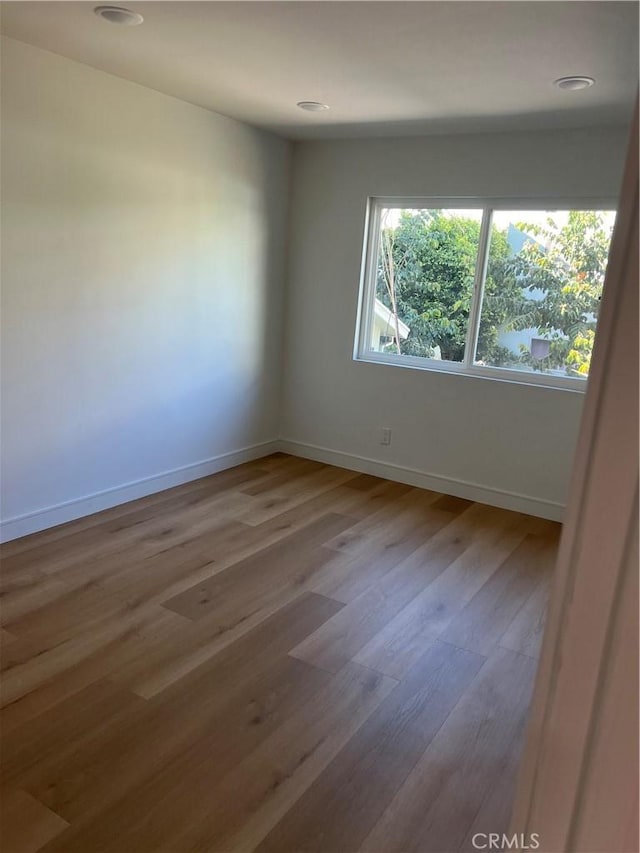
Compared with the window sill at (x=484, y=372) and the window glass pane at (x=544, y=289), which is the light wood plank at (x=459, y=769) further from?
the window glass pane at (x=544, y=289)

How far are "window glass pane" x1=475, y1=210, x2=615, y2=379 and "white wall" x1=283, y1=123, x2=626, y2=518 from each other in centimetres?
18

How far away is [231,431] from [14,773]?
3037mm

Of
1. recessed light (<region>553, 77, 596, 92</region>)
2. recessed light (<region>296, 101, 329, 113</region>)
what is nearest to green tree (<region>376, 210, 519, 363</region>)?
recessed light (<region>296, 101, 329, 113</region>)

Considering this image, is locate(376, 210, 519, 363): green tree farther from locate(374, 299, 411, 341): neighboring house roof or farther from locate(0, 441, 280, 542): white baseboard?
locate(0, 441, 280, 542): white baseboard

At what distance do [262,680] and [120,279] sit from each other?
93.5 inches

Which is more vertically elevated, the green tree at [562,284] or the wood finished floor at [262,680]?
the green tree at [562,284]

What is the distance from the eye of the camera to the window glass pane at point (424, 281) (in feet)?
14.0

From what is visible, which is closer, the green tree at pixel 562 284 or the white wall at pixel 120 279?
the white wall at pixel 120 279

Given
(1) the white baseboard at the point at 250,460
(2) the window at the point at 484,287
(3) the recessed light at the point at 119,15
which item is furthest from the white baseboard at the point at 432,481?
(3) the recessed light at the point at 119,15

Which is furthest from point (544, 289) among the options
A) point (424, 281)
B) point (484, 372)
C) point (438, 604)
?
point (438, 604)

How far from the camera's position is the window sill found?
395 centimetres

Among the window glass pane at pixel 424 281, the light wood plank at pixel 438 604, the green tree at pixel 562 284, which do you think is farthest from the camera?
the window glass pane at pixel 424 281

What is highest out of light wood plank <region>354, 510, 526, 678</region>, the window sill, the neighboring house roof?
the neighboring house roof

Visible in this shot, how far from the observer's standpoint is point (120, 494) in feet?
12.6
